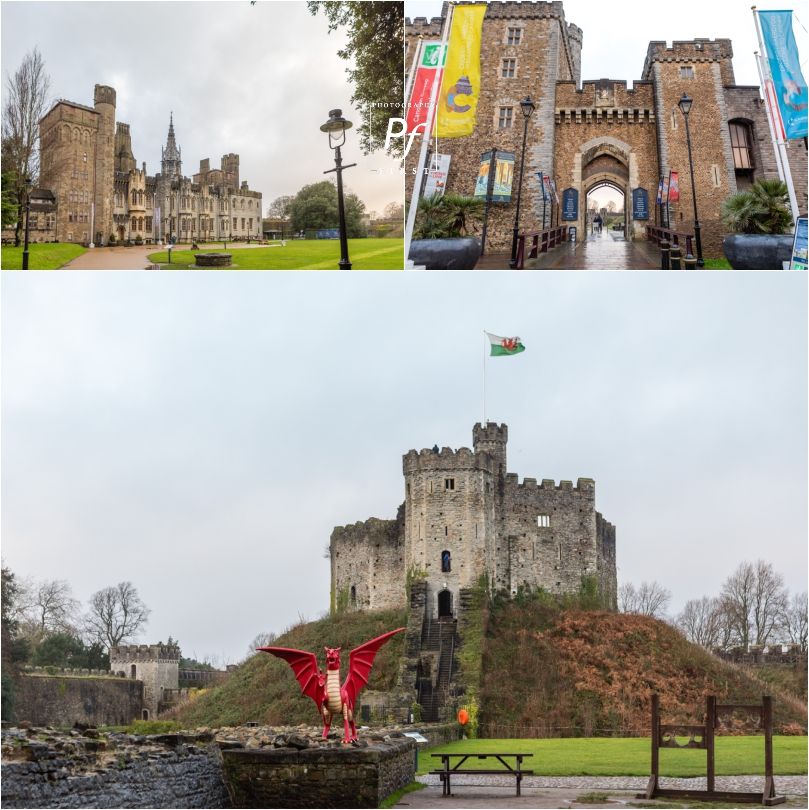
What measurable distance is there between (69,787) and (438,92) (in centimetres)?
2282

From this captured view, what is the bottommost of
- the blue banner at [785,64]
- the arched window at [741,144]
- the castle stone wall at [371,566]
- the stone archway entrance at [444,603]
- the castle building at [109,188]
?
the stone archway entrance at [444,603]

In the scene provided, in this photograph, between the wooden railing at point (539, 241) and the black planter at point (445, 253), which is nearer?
the black planter at point (445, 253)

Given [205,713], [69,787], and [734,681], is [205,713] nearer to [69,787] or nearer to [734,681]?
[734,681]

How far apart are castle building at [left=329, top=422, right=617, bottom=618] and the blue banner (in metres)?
15.0

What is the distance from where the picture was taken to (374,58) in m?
26.0

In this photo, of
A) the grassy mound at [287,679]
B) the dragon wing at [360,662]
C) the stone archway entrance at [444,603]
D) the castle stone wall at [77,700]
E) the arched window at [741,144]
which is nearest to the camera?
the dragon wing at [360,662]

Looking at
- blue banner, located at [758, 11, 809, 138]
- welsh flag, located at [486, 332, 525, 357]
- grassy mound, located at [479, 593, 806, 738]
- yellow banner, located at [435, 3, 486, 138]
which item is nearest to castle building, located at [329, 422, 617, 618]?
grassy mound, located at [479, 593, 806, 738]

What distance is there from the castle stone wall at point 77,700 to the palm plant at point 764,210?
1153 inches

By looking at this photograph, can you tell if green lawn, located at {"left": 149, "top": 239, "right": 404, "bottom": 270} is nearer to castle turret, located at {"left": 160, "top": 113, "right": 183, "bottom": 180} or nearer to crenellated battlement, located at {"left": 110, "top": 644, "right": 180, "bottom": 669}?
castle turret, located at {"left": 160, "top": 113, "right": 183, "bottom": 180}

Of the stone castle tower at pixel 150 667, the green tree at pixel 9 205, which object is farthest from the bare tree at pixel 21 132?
the stone castle tower at pixel 150 667

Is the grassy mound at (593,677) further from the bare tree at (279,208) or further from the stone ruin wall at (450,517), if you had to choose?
the bare tree at (279,208)

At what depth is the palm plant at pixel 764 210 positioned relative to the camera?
2728 centimetres

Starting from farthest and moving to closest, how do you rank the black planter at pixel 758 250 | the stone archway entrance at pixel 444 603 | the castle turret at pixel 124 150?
the stone archway entrance at pixel 444 603 < the castle turret at pixel 124 150 < the black planter at pixel 758 250

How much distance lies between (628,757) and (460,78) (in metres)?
20.3
